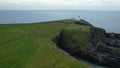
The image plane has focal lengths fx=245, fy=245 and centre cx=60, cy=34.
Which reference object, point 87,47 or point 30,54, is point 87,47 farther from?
point 30,54

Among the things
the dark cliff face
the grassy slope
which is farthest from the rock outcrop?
the grassy slope

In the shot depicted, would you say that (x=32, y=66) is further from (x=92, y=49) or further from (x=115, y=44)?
(x=115, y=44)

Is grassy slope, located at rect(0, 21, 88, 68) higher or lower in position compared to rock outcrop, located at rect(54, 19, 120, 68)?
higher

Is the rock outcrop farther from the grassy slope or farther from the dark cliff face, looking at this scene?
the grassy slope

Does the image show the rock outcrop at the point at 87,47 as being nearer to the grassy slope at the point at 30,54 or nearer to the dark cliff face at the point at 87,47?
the dark cliff face at the point at 87,47

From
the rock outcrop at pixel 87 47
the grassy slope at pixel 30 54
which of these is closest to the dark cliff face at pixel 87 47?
the rock outcrop at pixel 87 47

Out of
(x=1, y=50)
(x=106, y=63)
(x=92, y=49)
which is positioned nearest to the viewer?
(x=1, y=50)

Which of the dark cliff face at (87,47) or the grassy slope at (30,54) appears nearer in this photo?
the grassy slope at (30,54)

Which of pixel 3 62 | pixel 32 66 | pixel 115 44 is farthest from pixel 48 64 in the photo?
pixel 115 44
